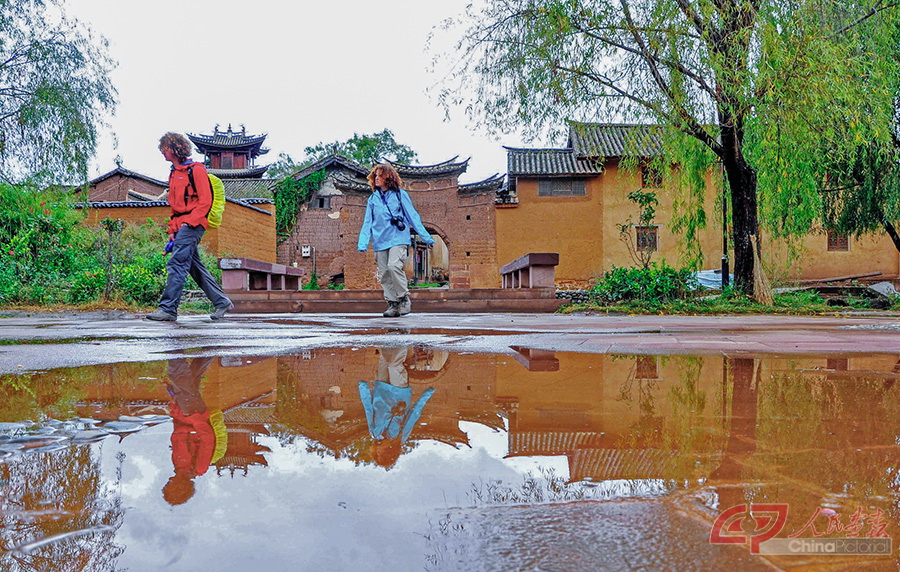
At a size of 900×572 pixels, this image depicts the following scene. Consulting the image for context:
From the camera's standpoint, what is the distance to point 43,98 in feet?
38.2

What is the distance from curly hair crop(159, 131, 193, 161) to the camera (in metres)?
4.98

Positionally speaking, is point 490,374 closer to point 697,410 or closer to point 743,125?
point 697,410

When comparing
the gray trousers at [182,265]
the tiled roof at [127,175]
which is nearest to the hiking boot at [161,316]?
the gray trousers at [182,265]

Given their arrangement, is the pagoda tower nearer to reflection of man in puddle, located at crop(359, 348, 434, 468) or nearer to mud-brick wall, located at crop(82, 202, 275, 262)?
mud-brick wall, located at crop(82, 202, 275, 262)

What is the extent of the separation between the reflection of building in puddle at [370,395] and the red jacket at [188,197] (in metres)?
2.90

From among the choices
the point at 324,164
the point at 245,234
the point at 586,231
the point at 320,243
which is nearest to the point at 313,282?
the point at 320,243

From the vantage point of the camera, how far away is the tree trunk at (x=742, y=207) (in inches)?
359

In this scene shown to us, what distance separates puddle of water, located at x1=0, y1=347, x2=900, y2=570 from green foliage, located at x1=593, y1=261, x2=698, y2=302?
699 centimetres

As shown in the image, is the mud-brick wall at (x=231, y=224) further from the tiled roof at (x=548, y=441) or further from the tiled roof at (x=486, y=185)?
the tiled roof at (x=548, y=441)

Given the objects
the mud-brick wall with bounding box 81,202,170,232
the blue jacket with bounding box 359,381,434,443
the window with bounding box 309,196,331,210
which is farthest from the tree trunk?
the window with bounding box 309,196,331,210

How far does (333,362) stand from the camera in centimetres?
237

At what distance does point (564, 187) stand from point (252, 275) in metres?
14.0

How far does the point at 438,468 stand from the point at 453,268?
2519 centimetres

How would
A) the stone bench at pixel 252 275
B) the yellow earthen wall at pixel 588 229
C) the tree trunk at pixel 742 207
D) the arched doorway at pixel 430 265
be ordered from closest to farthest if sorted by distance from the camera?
the tree trunk at pixel 742 207, the stone bench at pixel 252 275, the yellow earthen wall at pixel 588 229, the arched doorway at pixel 430 265
